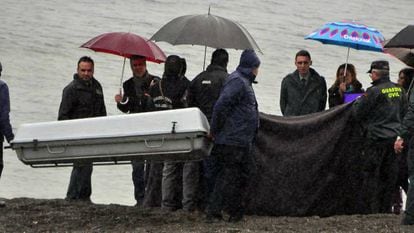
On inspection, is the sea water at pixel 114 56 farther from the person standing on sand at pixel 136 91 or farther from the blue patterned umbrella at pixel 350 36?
the blue patterned umbrella at pixel 350 36

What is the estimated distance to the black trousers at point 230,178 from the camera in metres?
9.07

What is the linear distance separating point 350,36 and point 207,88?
2.23m

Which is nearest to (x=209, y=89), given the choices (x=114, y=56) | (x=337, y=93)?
(x=337, y=93)

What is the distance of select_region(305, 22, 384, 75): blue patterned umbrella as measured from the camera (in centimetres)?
1122

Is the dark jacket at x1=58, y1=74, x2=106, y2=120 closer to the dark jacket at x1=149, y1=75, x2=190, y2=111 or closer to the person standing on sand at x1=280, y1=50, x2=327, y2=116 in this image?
the dark jacket at x1=149, y1=75, x2=190, y2=111

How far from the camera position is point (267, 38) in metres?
29.6

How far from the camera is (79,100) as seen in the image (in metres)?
10.6

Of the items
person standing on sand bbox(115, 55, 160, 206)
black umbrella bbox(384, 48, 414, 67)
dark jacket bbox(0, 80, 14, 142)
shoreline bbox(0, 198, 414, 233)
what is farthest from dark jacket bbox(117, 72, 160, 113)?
black umbrella bbox(384, 48, 414, 67)

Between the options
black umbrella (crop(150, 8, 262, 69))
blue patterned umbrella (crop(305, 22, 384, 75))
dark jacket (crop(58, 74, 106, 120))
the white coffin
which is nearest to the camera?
the white coffin

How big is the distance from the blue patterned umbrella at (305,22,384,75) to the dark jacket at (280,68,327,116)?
0.55 meters

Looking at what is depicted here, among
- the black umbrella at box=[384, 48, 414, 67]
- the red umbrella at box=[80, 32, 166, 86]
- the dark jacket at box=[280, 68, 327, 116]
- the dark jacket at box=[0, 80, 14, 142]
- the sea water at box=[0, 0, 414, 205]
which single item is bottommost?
the sea water at box=[0, 0, 414, 205]

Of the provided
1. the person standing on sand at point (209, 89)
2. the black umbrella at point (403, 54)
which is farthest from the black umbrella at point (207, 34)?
the black umbrella at point (403, 54)

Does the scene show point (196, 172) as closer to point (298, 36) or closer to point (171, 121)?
point (171, 121)

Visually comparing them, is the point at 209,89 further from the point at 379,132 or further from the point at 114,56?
the point at 114,56
